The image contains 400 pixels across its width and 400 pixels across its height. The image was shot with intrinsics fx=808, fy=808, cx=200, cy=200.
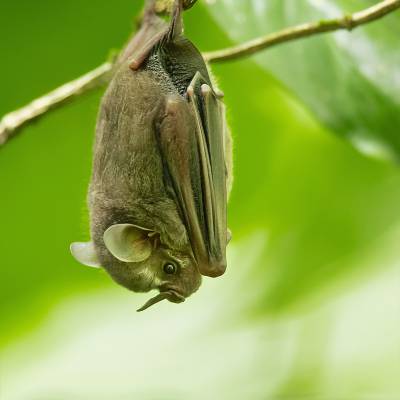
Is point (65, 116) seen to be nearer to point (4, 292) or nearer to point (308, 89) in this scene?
point (4, 292)

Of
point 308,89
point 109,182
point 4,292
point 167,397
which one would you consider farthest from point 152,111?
point 4,292

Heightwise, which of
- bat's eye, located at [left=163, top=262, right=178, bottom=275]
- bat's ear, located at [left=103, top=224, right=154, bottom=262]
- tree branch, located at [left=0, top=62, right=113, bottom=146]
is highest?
tree branch, located at [left=0, top=62, right=113, bottom=146]

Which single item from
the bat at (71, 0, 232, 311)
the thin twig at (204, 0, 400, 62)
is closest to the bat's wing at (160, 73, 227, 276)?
the bat at (71, 0, 232, 311)

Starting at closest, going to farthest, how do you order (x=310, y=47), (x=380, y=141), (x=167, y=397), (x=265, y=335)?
1. (x=380, y=141)
2. (x=310, y=47)
3. (x=167, y=397)
4. (x=265, y=335)

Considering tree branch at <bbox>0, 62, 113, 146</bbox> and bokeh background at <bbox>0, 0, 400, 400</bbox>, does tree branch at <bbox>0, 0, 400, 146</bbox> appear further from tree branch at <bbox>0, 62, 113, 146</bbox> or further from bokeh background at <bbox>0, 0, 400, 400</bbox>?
bokeh background at <bbox>0, 0, 400, 400</bbox>

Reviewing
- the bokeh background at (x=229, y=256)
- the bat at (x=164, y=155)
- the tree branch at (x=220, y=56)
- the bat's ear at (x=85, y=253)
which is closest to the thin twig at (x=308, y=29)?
the tree branch at (x=220, y=56)

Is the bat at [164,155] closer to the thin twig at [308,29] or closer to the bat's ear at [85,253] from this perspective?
the bat's ear at [85,253]
